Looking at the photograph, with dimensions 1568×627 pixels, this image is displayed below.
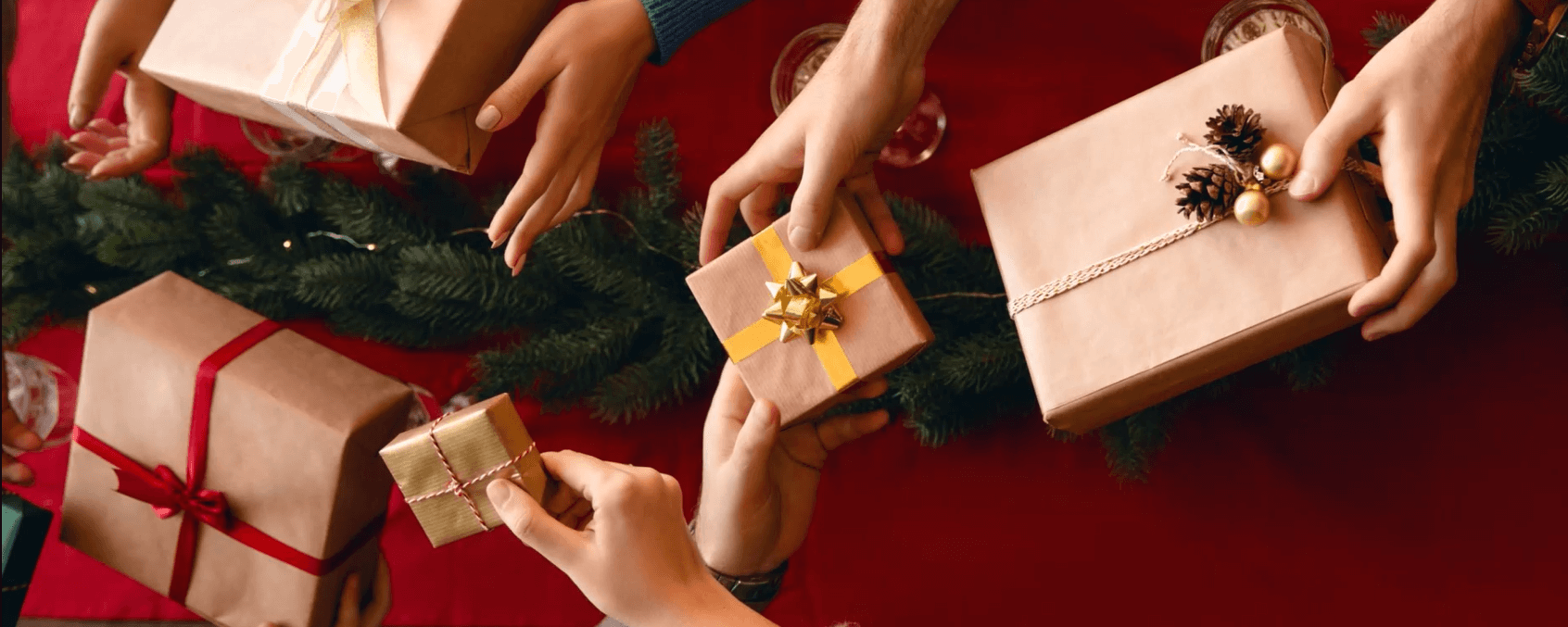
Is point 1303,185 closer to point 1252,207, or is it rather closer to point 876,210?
point 1252,207

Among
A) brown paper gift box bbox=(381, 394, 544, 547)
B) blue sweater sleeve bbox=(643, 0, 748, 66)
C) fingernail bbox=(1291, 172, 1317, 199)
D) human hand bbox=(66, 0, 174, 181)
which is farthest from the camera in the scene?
human hand bbox=(66, 0, 174, 181)

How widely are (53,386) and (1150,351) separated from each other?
1.53m

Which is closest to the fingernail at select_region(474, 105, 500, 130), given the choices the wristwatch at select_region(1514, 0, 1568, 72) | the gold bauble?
the gold bauble

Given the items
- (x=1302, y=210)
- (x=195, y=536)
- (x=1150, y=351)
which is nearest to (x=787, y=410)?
(x=1150, y=351)

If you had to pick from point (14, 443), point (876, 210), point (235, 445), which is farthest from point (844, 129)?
point (14, 443)

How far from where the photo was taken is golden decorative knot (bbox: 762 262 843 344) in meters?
0.96

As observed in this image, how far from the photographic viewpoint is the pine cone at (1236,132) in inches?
32.5

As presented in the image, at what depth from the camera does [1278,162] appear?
81 centimetres

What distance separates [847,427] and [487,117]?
551 millimetres

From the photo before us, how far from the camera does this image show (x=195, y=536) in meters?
1.13

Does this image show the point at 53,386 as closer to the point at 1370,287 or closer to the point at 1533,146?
the point at 1370,287

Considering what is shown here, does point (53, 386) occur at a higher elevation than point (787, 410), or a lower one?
higher

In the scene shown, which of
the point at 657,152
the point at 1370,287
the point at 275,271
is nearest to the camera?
the point at 1370,287

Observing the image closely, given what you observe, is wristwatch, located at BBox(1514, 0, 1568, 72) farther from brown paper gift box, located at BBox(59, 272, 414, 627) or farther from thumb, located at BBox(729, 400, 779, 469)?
brown paper gift box, located at BBox(59, 272, 414, 627)
